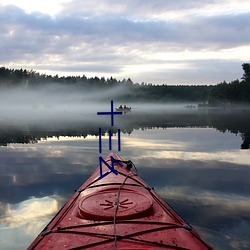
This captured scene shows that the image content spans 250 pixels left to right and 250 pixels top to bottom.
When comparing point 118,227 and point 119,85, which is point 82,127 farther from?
point 119,85

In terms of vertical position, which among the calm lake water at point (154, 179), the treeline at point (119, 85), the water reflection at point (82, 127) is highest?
the treeline at point (119, 85)

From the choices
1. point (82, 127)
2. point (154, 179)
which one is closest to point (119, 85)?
point (82, 127)

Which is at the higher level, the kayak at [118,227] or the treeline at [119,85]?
the treeline at [119,85]

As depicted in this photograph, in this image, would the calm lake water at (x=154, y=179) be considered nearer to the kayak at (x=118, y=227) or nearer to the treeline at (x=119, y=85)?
the kayak at (x=118, y=227)

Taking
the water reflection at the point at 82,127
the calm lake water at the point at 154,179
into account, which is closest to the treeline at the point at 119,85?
the water reflection at the point at 82,127

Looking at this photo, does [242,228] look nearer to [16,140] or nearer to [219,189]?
[219,189]

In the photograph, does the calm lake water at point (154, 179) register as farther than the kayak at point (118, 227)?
Yes

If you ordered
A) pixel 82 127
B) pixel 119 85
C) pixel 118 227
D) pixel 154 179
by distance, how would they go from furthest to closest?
pixel 119 85 < pixel 82 127 < pixel 154 179 < pixel 118 227

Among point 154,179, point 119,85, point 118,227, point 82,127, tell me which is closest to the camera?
point 118,227

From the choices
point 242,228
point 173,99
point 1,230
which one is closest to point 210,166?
point 242,228

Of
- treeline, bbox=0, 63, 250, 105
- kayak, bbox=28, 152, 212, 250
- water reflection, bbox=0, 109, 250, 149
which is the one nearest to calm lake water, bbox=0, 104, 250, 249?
kayak, bbox=28, 152, 212, 250

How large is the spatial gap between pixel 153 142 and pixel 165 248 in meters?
17.6

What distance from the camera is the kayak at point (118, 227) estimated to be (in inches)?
183

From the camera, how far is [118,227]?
511cm
